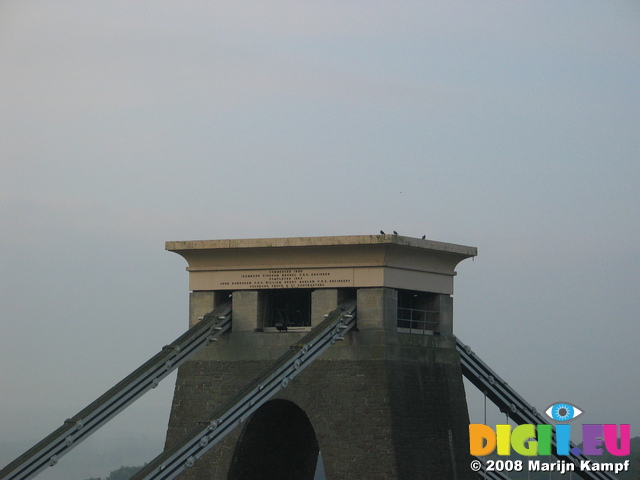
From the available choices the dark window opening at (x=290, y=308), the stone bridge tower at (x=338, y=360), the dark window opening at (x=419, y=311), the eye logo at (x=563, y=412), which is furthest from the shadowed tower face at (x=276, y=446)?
the eye logo at (x=563, y=412)

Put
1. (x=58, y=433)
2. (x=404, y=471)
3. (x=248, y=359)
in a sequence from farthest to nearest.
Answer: (x=248, y=359)
(x=404, y=471)
(x=58, y=433)

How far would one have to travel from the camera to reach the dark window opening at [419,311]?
169 ft

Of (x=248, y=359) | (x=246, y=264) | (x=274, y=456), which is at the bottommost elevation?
(x=274, y=456)

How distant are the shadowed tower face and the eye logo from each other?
8.71m

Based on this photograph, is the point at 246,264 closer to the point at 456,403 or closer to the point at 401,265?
the point at 401,265

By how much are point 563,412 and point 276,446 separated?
33.7 ft

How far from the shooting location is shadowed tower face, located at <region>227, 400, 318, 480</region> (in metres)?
50.3

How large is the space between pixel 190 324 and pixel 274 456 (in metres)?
5.50

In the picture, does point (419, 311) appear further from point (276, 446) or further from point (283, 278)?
point (276, 446)

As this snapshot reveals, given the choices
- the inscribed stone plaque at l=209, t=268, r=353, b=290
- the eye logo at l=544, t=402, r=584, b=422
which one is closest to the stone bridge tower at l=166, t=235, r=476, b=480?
the inscribed stone plaque at l=209, t=268, r=353, b=290

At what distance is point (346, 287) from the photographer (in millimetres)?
Answer: 49125

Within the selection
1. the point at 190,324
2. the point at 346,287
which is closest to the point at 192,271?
the point at 190,324

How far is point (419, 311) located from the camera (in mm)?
52188

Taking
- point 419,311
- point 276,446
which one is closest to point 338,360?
point 419,311
